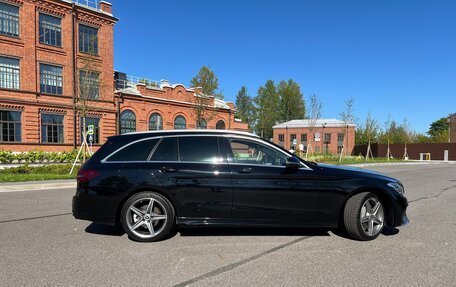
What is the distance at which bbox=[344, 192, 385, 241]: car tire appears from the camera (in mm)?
5098

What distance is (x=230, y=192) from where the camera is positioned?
5.03 m

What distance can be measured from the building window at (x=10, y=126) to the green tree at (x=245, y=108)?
6901 cm

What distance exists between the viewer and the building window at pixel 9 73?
85.7ft

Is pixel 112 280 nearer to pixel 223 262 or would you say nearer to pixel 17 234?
pixel 223 262

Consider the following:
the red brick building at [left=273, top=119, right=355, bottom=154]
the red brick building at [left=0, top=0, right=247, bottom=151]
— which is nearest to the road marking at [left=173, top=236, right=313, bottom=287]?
the red brick building at [left=0, top=0, right=247, bottom=151]

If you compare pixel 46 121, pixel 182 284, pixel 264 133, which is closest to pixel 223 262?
pixel 182 284

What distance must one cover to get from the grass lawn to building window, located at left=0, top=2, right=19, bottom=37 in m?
15.4

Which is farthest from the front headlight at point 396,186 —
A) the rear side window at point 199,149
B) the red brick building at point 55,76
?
the red brick building at point 55,76

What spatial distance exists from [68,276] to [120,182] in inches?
63.4

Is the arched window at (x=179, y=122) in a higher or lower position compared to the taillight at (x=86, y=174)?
higher

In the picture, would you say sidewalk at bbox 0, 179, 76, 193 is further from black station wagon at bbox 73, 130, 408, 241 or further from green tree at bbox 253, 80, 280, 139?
green tree at bbox 253, 80, 280, 139

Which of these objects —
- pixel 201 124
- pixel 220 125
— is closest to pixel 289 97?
pixel 220 125

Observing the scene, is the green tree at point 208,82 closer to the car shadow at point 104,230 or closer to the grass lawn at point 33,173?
the grass lawn at point 33,173

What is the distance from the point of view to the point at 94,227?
234 inches
